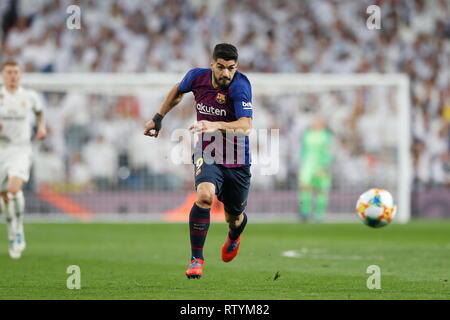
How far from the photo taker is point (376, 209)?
10516mm

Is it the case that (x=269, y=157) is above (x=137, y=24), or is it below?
below

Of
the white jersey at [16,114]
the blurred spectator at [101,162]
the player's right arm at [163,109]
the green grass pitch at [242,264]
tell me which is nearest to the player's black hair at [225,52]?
the player's right arm at [163,109]

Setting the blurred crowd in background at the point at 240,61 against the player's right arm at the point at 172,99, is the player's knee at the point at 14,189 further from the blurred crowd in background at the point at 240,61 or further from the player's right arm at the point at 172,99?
the blurred crowd in background at the point at 240,61

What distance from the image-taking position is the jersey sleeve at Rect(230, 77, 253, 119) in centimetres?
823

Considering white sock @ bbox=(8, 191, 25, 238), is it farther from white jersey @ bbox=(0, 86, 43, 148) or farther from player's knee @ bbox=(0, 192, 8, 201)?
white jersey @ bbox=(0, 86, 43, 148)

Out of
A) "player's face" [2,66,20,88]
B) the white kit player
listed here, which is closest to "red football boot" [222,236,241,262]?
the white kit player

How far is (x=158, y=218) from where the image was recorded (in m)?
20.3

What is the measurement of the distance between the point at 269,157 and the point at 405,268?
1013 centimetres

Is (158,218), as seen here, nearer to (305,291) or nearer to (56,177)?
(56,177)

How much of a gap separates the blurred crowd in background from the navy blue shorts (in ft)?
35.9

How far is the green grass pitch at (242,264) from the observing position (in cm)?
741

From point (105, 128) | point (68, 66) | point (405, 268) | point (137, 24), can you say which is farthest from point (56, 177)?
point (405, 268)

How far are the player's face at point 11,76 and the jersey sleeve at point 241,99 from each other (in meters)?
4.23

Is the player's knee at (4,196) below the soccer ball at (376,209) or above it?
above
